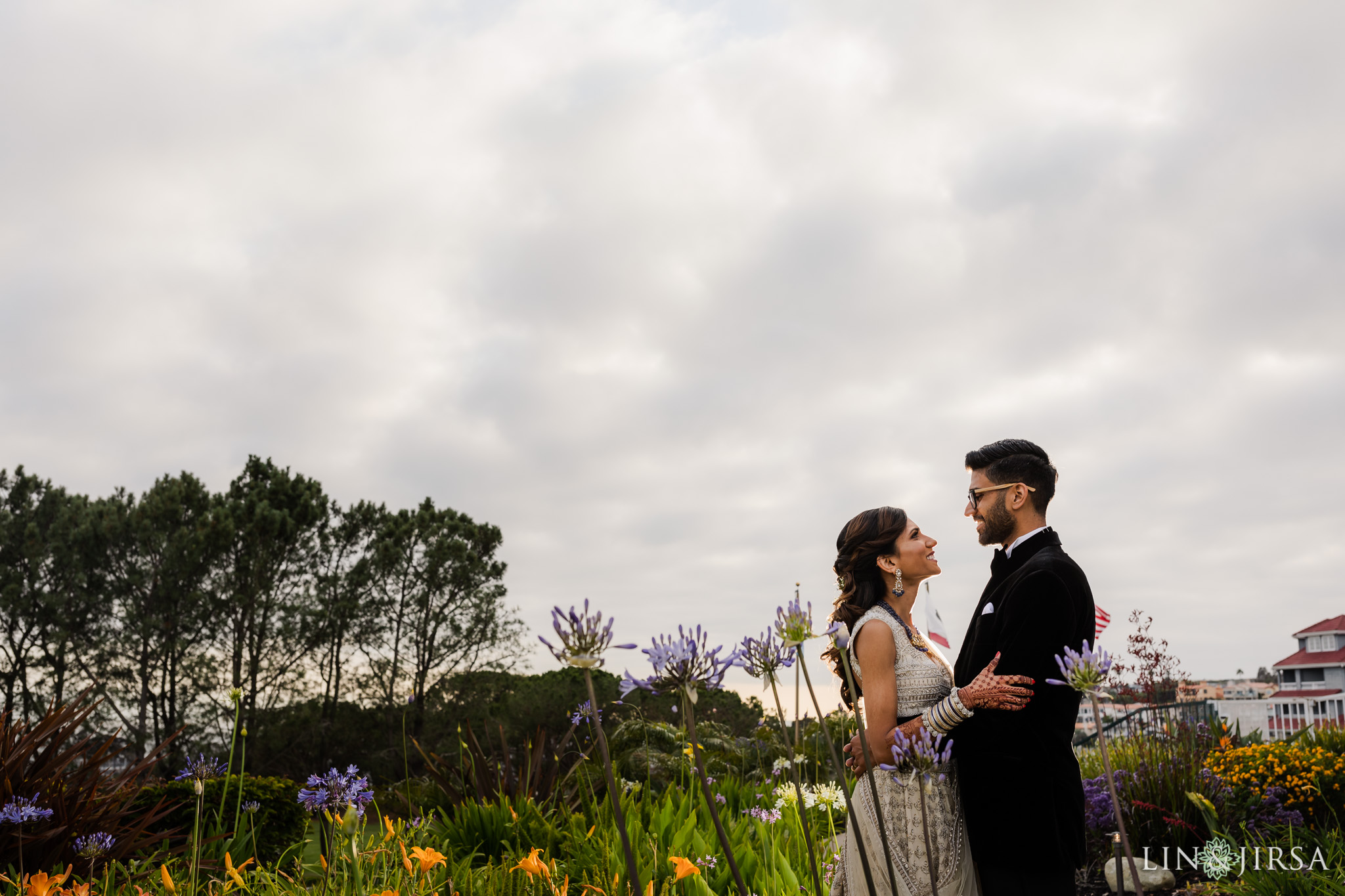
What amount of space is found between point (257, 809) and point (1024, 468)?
4.94 meters

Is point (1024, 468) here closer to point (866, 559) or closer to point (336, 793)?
point (866, 559)

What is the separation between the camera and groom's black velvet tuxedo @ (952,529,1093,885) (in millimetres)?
2961

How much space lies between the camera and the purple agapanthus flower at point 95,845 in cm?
321

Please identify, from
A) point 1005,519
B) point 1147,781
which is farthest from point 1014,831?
point 1147,781

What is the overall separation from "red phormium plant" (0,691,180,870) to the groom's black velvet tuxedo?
12.0 feet

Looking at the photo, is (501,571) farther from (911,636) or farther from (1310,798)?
(911,636)

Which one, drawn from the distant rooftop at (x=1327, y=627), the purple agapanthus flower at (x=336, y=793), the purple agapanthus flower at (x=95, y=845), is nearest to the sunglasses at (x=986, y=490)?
the purple agapanthus flower at (x=336, y=793)

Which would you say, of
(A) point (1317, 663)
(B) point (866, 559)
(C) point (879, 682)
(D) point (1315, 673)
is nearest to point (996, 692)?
(C) point (879, 682)

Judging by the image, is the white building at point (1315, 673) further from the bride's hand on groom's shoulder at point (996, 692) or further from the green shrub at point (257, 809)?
the bride's hand on groom's shoulder at point (996, 692)

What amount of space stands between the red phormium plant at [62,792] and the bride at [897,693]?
3.30 metres

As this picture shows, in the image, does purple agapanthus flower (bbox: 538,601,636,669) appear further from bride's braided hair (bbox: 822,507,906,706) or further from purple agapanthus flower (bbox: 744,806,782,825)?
purple agapanthus flower (bbox: 744,806,782,825)

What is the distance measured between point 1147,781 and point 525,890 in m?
6.41

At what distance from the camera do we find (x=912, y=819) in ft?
10.3

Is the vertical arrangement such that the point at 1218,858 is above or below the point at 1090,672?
below
